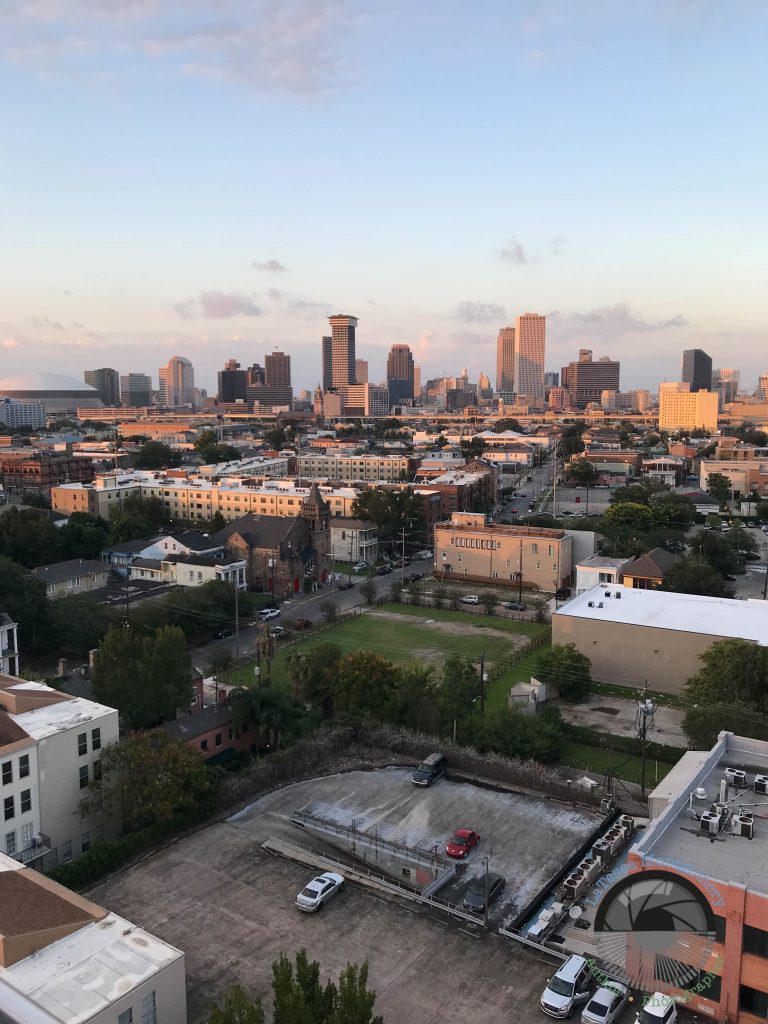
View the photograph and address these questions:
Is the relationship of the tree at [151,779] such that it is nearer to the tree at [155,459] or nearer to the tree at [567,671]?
the tree at [567,671]

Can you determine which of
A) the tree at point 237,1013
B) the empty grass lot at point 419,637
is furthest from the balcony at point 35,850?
the empty grass lot at point 419,637

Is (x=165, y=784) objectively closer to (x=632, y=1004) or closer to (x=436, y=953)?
(x=436, y=953)

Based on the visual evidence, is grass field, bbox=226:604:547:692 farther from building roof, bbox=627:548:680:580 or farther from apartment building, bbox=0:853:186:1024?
apartment building, bbox=0:853:186:1024

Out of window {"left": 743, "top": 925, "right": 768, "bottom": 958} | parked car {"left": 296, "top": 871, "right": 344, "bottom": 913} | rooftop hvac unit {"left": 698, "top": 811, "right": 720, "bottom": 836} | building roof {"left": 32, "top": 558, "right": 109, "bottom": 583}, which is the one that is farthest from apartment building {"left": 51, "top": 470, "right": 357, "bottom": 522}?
window {"left": 743, "top": 925, "right": 768, "bottom": 958}

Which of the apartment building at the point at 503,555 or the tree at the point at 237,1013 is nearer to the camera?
the tree at the point at 237,1013

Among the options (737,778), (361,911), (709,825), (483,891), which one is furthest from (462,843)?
(737,778)

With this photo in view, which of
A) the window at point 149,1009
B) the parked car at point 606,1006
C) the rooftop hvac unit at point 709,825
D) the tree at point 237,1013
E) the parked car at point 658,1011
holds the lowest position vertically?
the parked car at point 606,1006
